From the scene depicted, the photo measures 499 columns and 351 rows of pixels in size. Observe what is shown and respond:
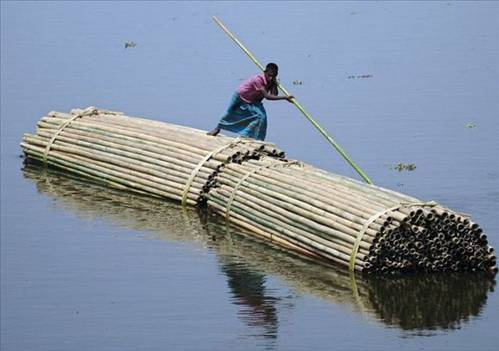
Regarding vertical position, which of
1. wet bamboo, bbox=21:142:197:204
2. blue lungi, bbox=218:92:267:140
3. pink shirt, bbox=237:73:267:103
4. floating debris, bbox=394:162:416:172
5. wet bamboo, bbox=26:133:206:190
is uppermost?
pink shirt, bbox=237:73:267:103

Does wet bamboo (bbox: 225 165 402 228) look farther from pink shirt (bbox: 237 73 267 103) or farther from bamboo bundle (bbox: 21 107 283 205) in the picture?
pink shirt (bbox: 237 73 267 103)

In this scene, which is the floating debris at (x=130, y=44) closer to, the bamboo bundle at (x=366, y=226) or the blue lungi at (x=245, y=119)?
the blue lungi at (x=245, y=119)

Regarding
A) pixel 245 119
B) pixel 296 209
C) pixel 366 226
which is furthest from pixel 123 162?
pixel 366 226

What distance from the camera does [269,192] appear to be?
2036 cm

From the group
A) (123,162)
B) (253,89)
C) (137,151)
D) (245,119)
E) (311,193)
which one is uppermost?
(253,89)

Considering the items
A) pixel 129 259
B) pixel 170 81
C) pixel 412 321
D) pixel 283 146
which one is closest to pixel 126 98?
pixel 170 81

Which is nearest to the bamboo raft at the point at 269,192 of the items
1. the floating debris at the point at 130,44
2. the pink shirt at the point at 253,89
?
the pink shirt at the point at 253,89

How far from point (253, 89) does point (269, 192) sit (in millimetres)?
3214

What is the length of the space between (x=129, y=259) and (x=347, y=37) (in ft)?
66.8

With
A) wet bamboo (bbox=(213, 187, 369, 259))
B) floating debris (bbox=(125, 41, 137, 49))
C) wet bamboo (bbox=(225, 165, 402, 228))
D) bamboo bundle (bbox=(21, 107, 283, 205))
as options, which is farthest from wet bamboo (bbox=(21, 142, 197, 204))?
floating debris (bbox=(125, 41, 137, 49))

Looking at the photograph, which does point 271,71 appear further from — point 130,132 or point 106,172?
point 106,172

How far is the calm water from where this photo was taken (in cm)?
1697

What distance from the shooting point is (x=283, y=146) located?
86.3 ft

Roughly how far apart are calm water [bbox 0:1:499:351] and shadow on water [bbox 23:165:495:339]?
0.11 ft
